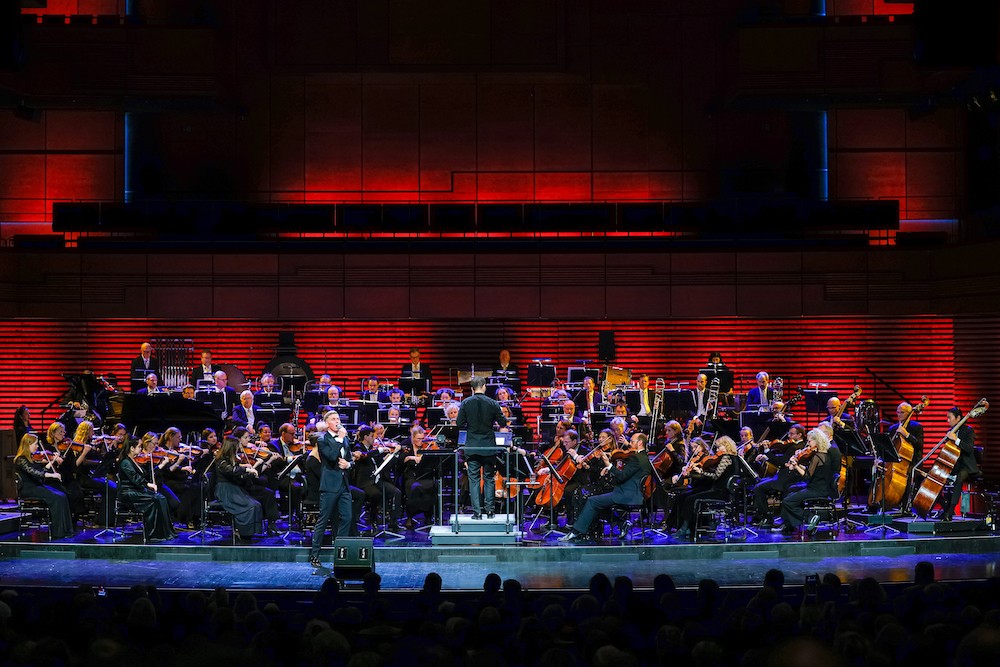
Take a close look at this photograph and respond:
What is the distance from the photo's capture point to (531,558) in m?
12.1

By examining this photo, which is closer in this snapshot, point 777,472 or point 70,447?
point 70,447

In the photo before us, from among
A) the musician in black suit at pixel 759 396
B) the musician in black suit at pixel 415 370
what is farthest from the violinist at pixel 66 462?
the musician in black suit at pixel 759 396

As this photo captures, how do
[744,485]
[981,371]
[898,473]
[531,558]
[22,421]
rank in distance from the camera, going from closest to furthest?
[531,558]
[744,485]
[898,473]
[22,421]
[981,371]

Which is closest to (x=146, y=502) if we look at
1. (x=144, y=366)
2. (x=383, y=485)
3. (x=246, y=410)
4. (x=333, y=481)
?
(x=333, y=481)

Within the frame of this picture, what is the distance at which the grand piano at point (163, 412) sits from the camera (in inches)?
503

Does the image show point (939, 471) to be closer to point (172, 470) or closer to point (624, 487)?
point (624, 487)

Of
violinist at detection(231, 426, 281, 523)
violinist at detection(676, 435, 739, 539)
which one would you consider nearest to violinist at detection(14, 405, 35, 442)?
violinist at detection(231, 426, 281, 523)

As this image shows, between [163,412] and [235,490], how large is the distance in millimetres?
1299

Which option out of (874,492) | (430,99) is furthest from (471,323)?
(874,492)

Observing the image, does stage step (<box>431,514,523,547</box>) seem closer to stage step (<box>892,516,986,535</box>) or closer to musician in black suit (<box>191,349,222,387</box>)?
stage step (<box>892,516,986,535</box>)

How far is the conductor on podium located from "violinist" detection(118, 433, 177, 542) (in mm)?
3660

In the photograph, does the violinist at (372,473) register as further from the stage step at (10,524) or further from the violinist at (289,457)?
the stage step at (10,524)

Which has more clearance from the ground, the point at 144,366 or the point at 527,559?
the point at 144,366

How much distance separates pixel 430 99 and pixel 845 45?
754 centimetres
